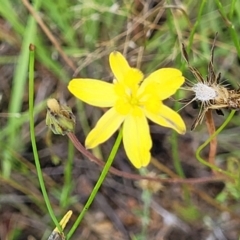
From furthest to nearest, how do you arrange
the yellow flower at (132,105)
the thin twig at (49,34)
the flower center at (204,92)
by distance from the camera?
1. the thin twig at (49,34)
2. the yellow flower at (132,105)
3. the flower center at (204,92)

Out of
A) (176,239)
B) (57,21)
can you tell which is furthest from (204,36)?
(176,239)

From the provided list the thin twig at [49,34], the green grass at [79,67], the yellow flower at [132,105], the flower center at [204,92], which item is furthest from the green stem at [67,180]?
the flower center at [204,92]

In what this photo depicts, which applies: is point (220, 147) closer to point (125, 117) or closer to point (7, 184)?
point (125, 117)

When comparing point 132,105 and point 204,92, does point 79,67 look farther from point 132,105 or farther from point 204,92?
point 204,92

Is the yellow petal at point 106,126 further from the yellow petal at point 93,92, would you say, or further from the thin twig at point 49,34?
the thin twig at point 49,34

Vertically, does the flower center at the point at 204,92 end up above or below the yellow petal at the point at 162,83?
above

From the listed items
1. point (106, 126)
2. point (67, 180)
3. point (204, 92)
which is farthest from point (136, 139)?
point (67, 180)
